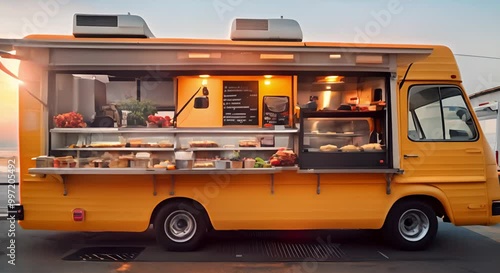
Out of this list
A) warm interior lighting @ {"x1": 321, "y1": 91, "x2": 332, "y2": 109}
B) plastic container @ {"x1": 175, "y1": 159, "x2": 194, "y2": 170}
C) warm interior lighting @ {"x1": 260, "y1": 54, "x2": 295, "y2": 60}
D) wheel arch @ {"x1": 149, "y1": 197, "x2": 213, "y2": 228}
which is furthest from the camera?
warm interior lighting @ {"x1": 321, "y1": 91, "x2": 332, "y2": 109}

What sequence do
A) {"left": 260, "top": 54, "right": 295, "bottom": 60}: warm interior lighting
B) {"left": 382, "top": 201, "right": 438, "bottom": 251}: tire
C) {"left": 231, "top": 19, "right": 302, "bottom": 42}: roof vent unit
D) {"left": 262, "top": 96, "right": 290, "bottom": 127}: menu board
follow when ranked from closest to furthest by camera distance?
{"left": 260, "top": 54, "right": 295, "bottom": 60}: warm interior lighting < {"left": 382, "top": 201, "right": 438, "bottom": 251}: tire < {"left": 231, "top": 19, "right": 302, "bottom": 42}: roof vent unit < {"left": 262, "top": 96, "right": 290, "bottom": 127}: menu board

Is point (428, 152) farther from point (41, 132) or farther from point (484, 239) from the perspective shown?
point (41, 132)

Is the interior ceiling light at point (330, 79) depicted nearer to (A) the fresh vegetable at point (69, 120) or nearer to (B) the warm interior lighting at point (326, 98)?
(B) the warm interior lighting at point (326, 98)

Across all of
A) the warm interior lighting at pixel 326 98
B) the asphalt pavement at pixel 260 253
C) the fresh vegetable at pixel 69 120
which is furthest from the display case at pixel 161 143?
the asphalt pavement at pixel 260 253

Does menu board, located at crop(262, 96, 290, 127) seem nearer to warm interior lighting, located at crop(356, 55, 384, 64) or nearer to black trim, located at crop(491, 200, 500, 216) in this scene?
warm interior lighting, located at crop(356, 55, 384, 64)

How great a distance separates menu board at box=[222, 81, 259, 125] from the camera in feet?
21.0

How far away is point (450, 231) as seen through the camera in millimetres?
7617

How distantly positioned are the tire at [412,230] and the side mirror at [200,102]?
3322 mm

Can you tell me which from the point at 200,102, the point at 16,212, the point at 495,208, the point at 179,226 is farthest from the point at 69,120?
the point at 495,208

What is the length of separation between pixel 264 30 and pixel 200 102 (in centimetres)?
151

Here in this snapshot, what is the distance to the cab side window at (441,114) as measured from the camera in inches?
242

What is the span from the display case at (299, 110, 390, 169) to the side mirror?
5.06ft

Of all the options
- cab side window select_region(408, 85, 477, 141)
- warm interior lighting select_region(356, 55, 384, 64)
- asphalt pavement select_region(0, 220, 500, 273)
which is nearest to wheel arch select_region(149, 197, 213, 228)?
asphalt pavement select_region(0, 220, 500, 273)

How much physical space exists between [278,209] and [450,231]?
3893 mm
